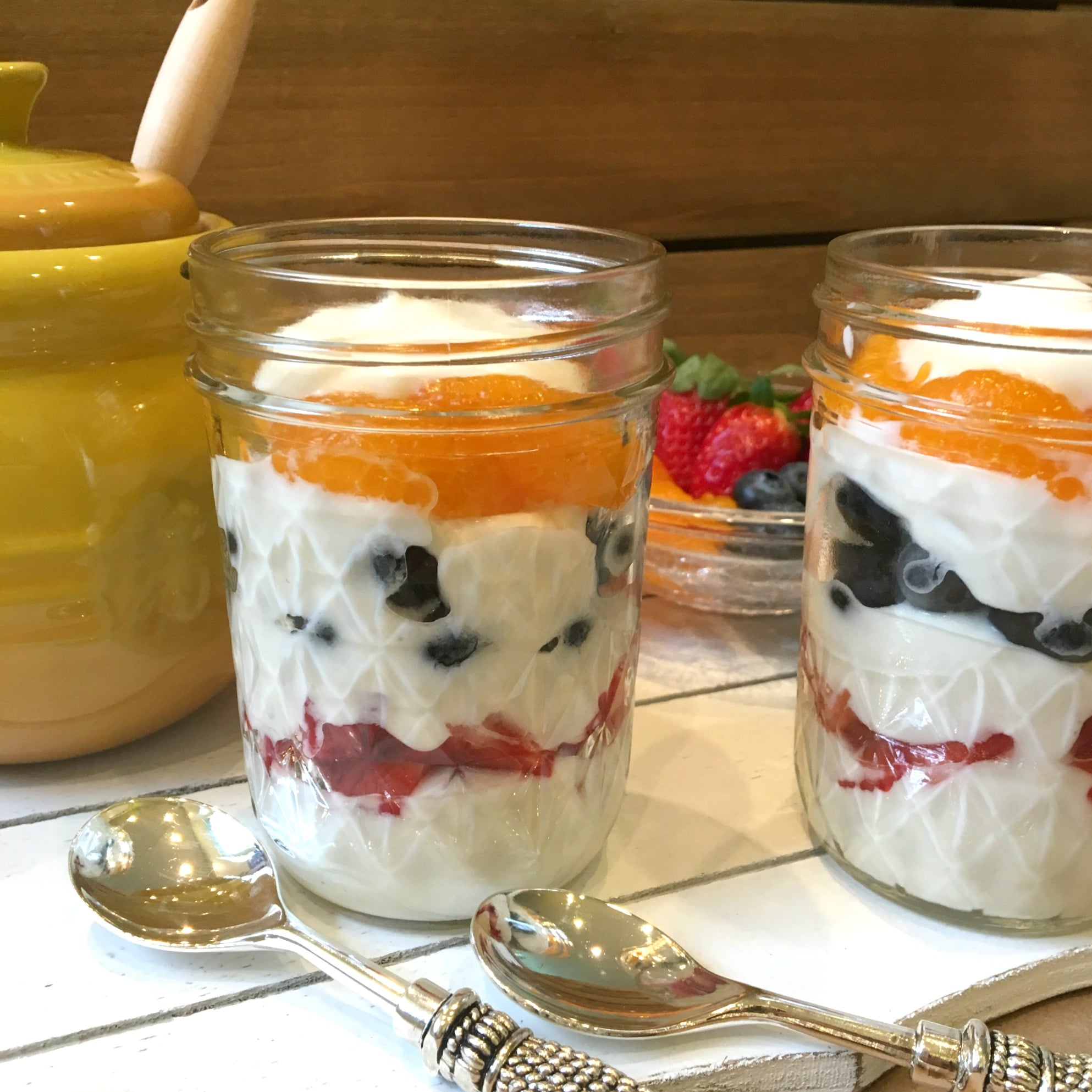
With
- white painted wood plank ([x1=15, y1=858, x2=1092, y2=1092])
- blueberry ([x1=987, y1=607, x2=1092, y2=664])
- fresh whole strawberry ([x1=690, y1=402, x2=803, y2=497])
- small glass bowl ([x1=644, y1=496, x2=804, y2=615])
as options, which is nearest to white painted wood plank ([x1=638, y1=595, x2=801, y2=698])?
small glass bowl ([x1=644, y1=496, x2=804, y2=615])

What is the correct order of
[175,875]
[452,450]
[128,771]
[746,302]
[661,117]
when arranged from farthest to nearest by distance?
1. [746,302]
2. [661,117]
3. [128,771]
4. [175,875]
5. [452,450]

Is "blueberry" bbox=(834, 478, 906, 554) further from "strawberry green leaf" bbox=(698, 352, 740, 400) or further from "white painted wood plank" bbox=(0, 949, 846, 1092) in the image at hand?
"strawberry green leaf" bbox=(698, 352, 740, 400)

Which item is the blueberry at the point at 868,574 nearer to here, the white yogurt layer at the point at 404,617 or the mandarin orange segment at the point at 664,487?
the white yogurt layer at the point at 404,617

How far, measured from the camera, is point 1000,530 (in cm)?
42

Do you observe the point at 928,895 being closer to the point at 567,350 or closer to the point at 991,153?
the point at 567,350

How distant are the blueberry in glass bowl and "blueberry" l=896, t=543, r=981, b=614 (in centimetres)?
31

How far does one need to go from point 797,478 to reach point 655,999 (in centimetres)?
49

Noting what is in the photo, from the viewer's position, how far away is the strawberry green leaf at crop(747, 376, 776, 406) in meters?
0.94

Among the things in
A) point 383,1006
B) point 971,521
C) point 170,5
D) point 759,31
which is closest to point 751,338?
point 759,31

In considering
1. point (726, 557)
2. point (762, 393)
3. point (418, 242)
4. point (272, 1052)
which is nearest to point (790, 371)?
point (762, 393)

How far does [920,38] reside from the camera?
3.59 feet

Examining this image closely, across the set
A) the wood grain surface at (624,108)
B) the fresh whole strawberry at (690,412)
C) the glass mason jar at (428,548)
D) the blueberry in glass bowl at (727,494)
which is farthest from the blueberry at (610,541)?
the wood grain surface at (624,108)

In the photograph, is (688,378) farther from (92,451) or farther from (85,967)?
(85,967)

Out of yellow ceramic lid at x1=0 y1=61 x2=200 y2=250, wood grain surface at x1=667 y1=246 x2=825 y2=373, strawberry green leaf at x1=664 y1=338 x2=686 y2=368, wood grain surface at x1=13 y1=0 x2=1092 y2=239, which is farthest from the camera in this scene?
wood grain surface at x1=667 y1=246 x2=825 y2=373
